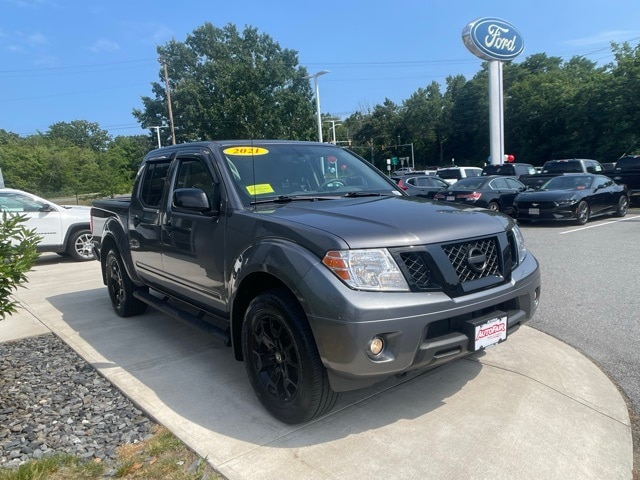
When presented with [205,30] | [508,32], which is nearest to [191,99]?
[205,30]

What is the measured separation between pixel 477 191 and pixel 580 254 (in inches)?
260

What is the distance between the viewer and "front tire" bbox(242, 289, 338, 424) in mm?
2871

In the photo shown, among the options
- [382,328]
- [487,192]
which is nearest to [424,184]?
[487,192]

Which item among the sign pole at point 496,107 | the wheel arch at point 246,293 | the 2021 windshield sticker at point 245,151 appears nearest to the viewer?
the wheel arch at point 246,293

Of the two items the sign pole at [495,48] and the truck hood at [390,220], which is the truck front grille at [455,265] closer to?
the truck hood at [390,220]

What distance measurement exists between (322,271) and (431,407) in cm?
134

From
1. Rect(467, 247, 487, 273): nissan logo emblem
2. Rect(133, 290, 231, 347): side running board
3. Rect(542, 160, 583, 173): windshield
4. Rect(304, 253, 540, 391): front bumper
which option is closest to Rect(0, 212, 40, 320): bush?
Rect(133, 290, 231, 347): side running board

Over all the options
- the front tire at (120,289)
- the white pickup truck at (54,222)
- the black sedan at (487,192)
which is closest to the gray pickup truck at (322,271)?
the front tire at (120,289)

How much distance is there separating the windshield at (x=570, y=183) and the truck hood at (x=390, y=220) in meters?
11.9

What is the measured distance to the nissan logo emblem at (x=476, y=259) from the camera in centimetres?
300

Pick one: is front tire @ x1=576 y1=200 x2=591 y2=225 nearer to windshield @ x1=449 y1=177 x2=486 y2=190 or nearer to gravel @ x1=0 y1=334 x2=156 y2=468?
windshield @ x1=449 y1=177 x2=486 y2=190

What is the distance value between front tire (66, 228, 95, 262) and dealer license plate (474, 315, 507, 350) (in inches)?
375

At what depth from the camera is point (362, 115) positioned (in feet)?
284

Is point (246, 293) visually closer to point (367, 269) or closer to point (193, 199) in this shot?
point (193, 199)
